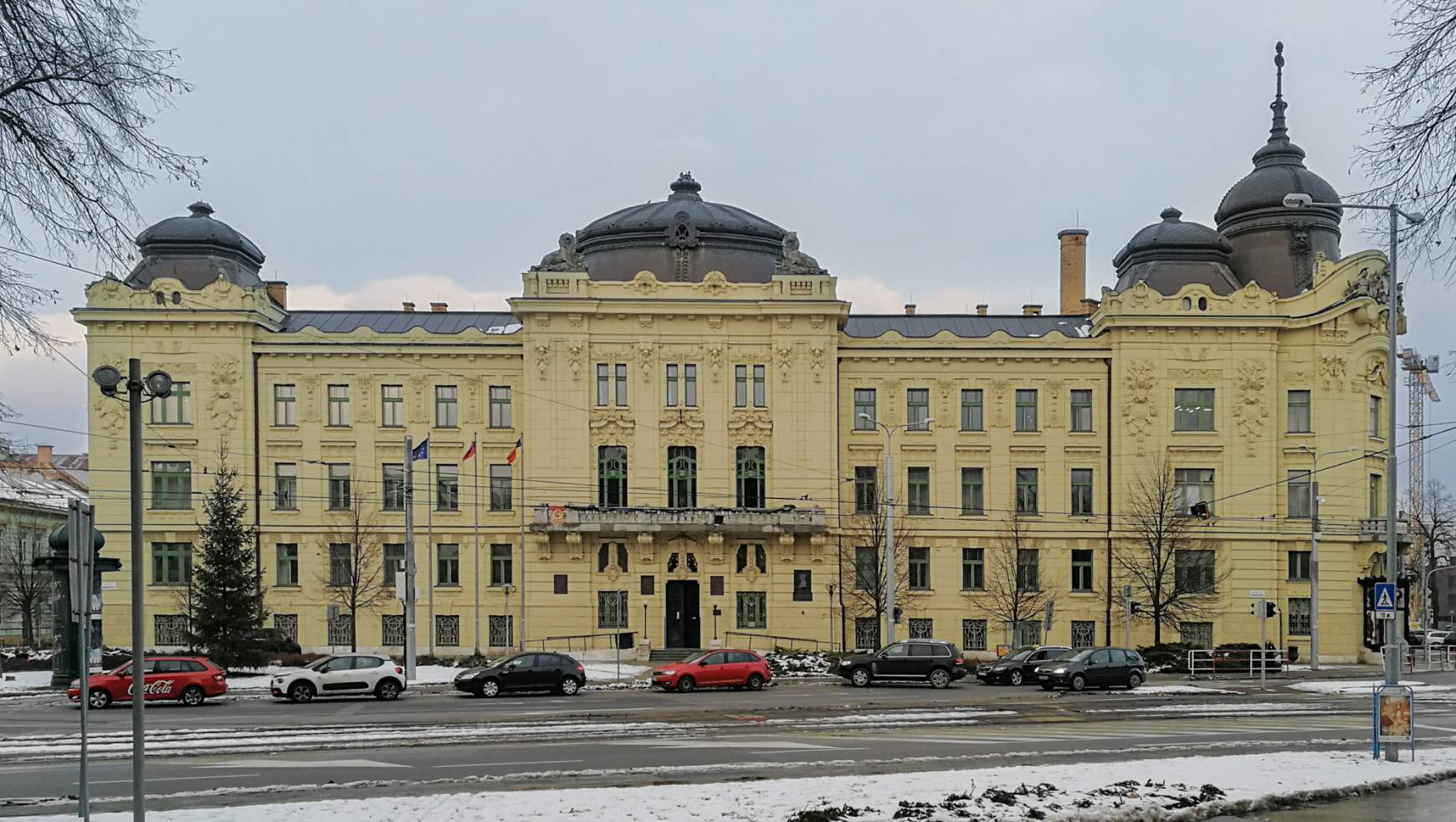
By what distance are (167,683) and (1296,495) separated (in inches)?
1915

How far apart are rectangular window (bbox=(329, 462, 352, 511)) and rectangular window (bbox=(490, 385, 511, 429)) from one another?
7212 mm

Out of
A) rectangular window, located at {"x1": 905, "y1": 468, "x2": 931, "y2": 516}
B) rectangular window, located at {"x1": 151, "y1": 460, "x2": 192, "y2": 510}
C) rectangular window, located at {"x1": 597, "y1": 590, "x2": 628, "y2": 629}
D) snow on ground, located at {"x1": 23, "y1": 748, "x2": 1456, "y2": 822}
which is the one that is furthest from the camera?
rectangular window, located at {"x1": 905, "y1": 468, "x2": 931, "y2": 516}

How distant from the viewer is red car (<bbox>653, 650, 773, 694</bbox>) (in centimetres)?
4122

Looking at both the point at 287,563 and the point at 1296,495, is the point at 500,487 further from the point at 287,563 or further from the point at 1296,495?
the point at 1296,495

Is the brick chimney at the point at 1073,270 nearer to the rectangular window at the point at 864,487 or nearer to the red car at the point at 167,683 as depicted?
the rectangular window at the point at 864,487

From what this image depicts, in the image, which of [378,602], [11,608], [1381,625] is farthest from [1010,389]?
[11,608]

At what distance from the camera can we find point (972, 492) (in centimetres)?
6300

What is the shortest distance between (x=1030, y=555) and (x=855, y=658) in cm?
2212

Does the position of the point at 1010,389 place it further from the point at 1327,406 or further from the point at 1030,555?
the point at 1327,406

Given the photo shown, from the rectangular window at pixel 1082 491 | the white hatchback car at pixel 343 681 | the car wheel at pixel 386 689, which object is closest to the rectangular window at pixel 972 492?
the rectangular window at pixel 1082 491

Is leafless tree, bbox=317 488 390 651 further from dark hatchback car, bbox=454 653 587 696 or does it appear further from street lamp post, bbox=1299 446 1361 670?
street lamp post, bbox=1299 446 1361 670

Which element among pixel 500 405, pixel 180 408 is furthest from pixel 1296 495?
pixel 180 408

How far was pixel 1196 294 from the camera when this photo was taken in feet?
203

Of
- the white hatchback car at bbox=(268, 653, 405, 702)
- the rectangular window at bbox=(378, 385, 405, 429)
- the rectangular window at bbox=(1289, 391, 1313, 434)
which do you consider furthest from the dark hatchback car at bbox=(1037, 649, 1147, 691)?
the rectangular window at bbox=(378, 385, 405, 429)
